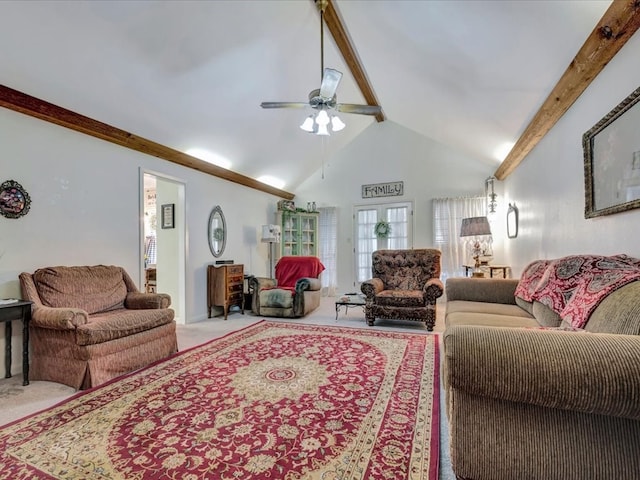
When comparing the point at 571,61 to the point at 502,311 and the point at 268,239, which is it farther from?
the point at 268,239

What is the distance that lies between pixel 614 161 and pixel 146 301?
394cm

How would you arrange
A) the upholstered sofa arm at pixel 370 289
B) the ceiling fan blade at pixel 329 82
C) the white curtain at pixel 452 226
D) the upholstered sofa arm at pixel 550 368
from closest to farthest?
the upholstered sofa arm at pixel 550 368, the ceiling fan blade at pixel 329 82, the upholstered sofa arm at pixel 370 289, the white curtain at pixel 452 226

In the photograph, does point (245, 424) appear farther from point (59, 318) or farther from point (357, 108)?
point (357, 108)

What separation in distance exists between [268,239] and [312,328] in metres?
2.49

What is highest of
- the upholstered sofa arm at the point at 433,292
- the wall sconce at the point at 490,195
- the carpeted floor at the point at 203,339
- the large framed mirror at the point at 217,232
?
the wall sconce at the point at 490,195

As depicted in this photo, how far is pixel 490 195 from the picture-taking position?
543 cm

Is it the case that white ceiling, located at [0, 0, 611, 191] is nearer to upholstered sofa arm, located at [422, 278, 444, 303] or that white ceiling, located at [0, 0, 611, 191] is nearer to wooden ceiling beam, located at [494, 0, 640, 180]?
wooden ceiling beam, located at [494, 0, 640, 180]

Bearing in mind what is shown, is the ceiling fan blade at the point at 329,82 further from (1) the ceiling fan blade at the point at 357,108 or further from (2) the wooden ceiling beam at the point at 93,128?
(2) the wooden ceiling beam at the point at 93,128

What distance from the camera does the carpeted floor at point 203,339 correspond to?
1909mm

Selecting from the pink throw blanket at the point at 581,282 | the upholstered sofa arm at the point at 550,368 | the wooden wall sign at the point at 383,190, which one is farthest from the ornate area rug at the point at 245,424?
the wooden wall sign at the point at 383,190

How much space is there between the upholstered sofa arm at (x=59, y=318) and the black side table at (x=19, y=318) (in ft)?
0.19

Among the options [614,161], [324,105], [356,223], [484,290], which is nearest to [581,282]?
[614,161]

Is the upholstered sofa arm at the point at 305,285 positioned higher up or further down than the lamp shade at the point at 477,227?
further down

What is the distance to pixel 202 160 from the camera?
179 inches
